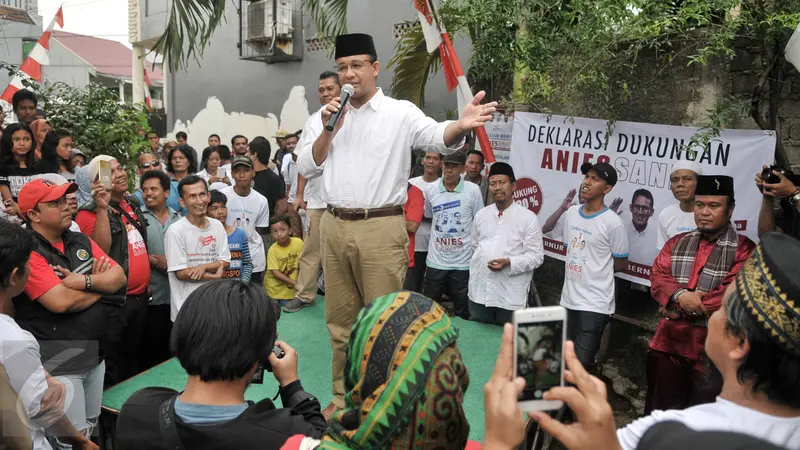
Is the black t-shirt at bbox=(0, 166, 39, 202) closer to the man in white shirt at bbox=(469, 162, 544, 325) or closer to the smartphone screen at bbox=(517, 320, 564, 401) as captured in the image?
the man in white shirt at bbox=(469, 162, 544, 325)

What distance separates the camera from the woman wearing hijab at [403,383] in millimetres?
1396

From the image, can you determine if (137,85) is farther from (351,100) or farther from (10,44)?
(351,100)

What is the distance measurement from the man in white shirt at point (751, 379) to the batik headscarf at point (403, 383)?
23cm

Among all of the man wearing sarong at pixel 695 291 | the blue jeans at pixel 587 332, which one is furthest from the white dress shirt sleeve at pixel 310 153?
the blue jeans at pixel 587 332

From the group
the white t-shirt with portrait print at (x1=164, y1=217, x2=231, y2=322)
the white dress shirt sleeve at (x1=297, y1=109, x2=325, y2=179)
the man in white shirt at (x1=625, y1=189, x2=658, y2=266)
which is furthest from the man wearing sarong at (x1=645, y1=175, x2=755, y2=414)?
the white t-shirt with portrait print at (x1=164, y1=217, x2=231, y2=322)

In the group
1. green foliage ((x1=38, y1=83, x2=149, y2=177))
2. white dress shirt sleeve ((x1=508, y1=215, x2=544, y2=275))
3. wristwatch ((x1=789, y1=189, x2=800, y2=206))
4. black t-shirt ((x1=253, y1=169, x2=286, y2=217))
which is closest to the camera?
wristwatch ((x1=789, y1=189, x2=800, y2=206))

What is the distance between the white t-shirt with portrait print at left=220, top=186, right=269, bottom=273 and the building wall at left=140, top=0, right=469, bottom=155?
4.63m

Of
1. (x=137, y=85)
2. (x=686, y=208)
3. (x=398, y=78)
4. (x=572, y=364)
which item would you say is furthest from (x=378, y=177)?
(x=137, y=85)

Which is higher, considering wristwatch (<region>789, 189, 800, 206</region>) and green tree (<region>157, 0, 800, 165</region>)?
green tree (<region>157, 0, 800, 165</region>)

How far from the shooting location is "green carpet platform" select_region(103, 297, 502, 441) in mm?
4105

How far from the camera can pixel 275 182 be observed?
7188 mm

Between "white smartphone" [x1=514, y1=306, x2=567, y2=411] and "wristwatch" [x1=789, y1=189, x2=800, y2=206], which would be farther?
"wristwatch" [x1=789, y1=189, x2=800, y2=206]

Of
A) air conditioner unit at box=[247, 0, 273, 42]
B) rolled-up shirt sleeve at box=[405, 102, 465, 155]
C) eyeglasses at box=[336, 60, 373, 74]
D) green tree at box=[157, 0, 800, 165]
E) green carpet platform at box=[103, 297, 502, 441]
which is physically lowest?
green carpet platform at box=[103, 297, 502, 441]

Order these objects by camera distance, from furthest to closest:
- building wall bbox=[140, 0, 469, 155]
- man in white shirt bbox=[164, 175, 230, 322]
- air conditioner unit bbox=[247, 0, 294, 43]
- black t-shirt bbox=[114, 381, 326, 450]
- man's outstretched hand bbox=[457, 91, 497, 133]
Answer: air conditioner unit bbox=[247, 0, 294, 43] → building wall bbox=[140, 0, 469, 155] → man in white shirt bbox=[164, 175, 230, 322] → man's outstretched hand bbox=[457, 91, 497, 133] → black t-shirt bbox=[114, 381, 326, 450]
